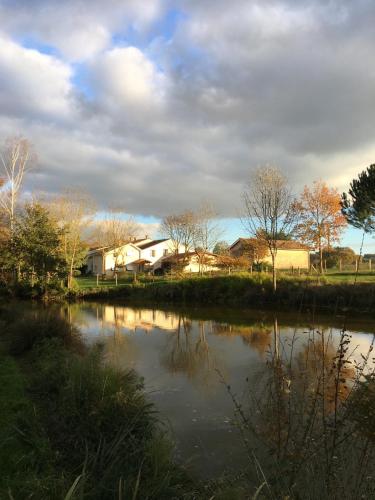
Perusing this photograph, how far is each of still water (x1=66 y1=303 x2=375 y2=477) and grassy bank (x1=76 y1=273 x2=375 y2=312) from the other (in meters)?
2.26

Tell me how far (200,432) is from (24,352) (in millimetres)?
5612

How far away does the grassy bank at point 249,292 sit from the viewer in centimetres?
2079

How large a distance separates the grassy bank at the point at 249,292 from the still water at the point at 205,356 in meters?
2.26

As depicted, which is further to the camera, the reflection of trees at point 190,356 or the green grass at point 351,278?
the green grass at point 351,278

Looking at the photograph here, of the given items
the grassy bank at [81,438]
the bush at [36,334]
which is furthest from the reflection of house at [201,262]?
the grassy bank at [81,438]

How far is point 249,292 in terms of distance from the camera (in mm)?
26359

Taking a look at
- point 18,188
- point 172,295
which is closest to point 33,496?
point 172,295

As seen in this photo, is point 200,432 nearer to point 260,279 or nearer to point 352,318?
point 352,318

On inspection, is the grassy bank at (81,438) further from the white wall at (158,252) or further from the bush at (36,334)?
the white wall at (158,252)

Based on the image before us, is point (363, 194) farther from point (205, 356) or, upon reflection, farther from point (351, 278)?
point (205, 356)

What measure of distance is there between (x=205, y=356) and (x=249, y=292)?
1456 cm

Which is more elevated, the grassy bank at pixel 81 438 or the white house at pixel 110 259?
the white house at pixel 110 259

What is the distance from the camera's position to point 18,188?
35156mm

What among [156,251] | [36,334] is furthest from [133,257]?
[36,334]
